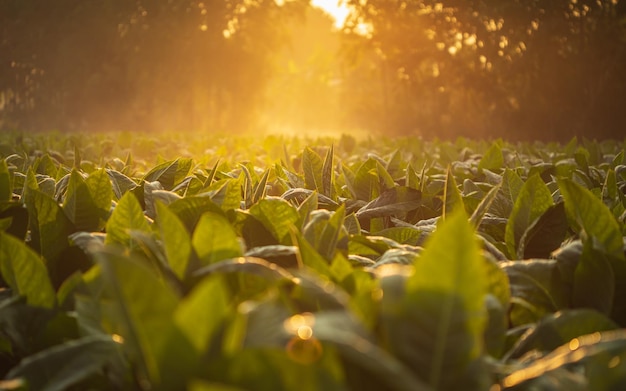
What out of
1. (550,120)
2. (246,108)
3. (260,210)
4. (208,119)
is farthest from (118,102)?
(260,210)

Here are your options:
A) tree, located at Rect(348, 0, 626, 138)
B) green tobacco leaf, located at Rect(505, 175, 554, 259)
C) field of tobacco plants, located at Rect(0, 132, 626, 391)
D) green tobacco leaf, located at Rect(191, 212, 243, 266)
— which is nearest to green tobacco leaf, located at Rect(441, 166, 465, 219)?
field of tobacco plants, located at Rect(0, 132, 626, 391)

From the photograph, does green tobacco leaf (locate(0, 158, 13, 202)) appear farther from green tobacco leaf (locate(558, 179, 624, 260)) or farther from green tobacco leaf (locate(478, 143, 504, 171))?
green tobacco leaf (locate(478, 143, 504, 171))

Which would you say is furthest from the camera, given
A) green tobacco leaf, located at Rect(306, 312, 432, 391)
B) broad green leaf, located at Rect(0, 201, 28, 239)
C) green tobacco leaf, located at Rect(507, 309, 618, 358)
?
broad green leaf, located at Rect(0, 201, 28, 239)

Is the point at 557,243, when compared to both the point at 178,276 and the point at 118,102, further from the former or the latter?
the point at 118,102

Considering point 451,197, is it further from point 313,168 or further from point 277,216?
point 313,168

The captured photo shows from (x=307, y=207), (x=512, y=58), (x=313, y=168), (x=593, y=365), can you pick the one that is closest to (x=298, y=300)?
(x=593, y=365)

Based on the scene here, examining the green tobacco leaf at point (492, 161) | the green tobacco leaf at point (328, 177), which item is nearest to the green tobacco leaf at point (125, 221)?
the green tobacco leaf at point (328, 177)

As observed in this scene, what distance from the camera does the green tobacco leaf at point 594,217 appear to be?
44.5 inches

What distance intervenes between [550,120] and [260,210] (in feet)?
67.8

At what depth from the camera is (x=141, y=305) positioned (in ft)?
2.16

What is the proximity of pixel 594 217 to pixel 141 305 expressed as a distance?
0.92 metres

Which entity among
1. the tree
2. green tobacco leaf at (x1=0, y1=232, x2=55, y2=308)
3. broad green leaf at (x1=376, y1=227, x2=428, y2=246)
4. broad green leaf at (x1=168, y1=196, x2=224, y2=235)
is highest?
the tree

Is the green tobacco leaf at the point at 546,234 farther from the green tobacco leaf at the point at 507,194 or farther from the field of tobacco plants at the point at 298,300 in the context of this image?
the green tobacco leaf at the point at 507,194

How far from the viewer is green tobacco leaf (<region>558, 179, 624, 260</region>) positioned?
113cm
